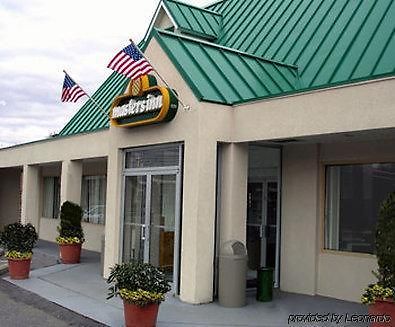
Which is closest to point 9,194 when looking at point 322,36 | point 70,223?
point 70,223

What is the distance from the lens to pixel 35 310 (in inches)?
375

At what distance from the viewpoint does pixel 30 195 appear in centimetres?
2069

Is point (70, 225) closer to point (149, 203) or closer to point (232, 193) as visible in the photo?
point (149, 203)

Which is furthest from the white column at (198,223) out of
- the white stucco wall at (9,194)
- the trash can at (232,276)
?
the white stucco wall at (9,194)

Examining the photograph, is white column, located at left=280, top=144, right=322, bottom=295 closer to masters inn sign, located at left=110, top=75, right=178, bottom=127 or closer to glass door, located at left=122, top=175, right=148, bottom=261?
masters inn sign, located at left=110, top=75, right=178, bottom=127

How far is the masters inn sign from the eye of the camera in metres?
10.4

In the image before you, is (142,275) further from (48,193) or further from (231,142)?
(48,193)

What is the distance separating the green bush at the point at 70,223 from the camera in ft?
49.5

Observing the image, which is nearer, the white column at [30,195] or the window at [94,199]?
the window at [94,199]

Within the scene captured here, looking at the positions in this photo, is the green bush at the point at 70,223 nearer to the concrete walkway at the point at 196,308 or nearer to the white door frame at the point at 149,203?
the concrete walkway at the point at 196,308

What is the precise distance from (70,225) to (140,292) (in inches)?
314

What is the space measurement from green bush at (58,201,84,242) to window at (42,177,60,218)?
7.88 metres

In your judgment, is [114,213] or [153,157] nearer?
[153,157]

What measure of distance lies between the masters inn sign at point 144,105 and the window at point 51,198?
1197cm
